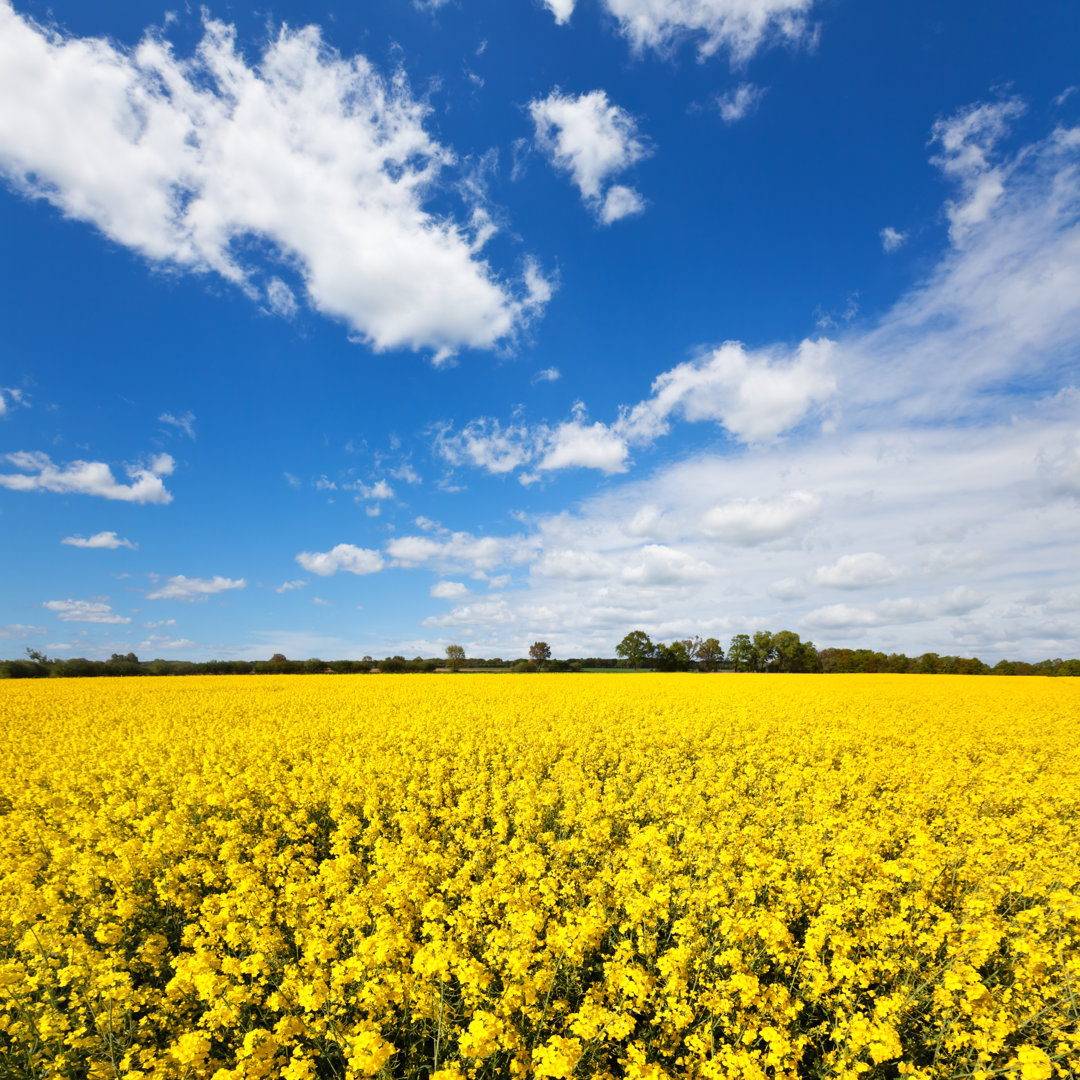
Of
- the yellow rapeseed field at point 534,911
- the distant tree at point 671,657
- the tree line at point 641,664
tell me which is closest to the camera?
the yellow rapeseed field at point 534,911

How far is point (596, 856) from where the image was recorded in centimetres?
818

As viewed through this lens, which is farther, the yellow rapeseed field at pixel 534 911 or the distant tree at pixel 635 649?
the distant tree at pixel 635 649

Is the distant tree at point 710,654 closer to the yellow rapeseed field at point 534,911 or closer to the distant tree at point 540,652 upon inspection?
the distant tree at point 540,652

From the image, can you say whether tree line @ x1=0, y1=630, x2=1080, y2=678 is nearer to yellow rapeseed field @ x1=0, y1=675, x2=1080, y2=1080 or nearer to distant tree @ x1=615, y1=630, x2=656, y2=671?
distant tree @ x1=615, y1=630, x2=656, y2=671

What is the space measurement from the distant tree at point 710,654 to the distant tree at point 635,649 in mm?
18290

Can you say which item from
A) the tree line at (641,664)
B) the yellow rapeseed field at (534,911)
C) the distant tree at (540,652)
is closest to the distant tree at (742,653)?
the tree line at (641,664)

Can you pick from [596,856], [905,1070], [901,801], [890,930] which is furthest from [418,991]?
[901,801]

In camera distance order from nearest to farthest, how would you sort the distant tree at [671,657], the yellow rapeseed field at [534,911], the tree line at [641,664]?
the yellow rapeseed field at [534,911] → the tree line at [641,664] → the distant tree at [671,657]

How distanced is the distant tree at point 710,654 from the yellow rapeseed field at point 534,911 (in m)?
80.6

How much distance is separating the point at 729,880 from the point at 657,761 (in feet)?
22.6

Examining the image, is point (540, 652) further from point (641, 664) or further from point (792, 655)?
point (792, 655)

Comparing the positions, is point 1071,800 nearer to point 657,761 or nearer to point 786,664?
point 657,761

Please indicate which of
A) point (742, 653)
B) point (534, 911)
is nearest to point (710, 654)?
point (742, 653)

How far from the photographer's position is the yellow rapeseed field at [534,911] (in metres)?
4.73
